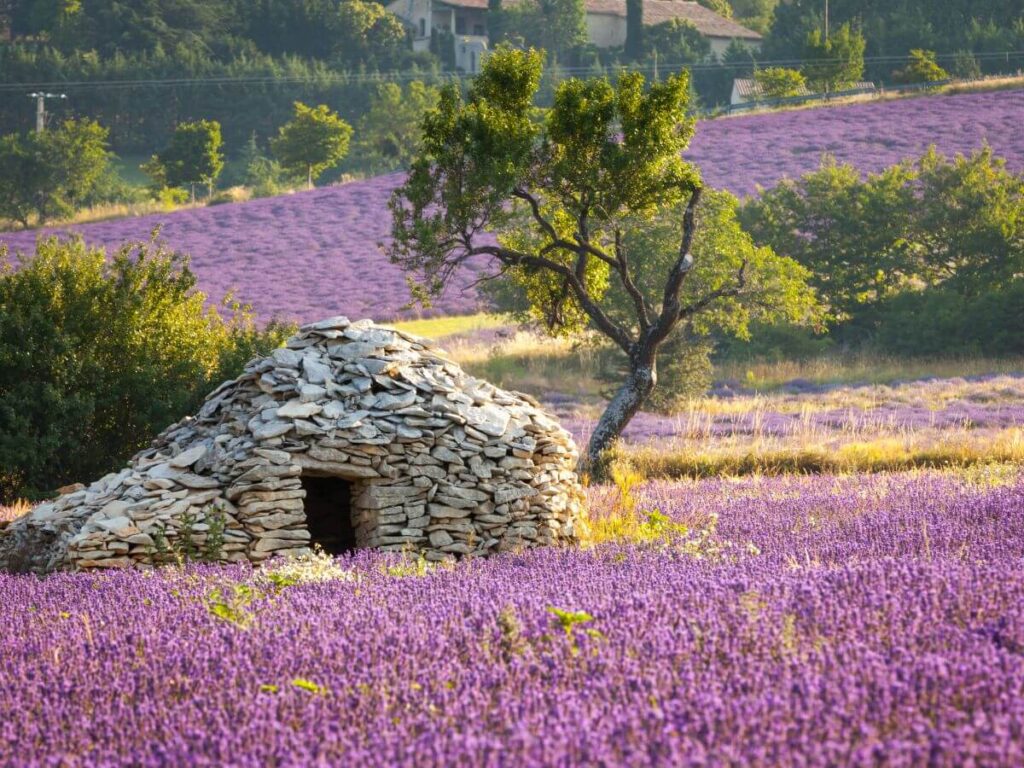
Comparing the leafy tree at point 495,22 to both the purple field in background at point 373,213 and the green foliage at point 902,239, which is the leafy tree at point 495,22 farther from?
the green foliage at point 902,239

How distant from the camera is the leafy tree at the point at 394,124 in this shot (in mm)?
54344

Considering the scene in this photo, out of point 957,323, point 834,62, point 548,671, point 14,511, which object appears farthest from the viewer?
point 834,62

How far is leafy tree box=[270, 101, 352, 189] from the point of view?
5097 centimetres

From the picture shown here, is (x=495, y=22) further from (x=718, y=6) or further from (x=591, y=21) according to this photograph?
(x=718, y=6)

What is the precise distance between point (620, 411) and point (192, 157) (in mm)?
39508

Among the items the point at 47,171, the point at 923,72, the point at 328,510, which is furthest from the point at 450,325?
the point at 923,72

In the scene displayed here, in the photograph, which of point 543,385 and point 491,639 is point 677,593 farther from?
point 543,385

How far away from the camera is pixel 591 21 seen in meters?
84.8

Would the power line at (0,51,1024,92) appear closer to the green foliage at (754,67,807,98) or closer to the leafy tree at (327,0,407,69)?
the leafy tree at (327,0,407,69)

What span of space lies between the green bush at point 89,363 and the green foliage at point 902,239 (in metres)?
17.8

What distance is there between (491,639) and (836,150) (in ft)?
127

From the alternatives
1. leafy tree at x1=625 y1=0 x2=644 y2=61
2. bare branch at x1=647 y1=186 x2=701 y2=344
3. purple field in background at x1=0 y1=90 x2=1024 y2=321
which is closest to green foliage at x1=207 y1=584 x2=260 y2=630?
bare branch at x1=647 y1=186 x2=701 y2=344

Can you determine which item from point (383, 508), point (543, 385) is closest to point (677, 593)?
point (383, 508)

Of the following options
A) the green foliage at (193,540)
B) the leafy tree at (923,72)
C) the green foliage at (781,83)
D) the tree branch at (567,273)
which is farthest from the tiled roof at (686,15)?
the green foliage at (193,540)
